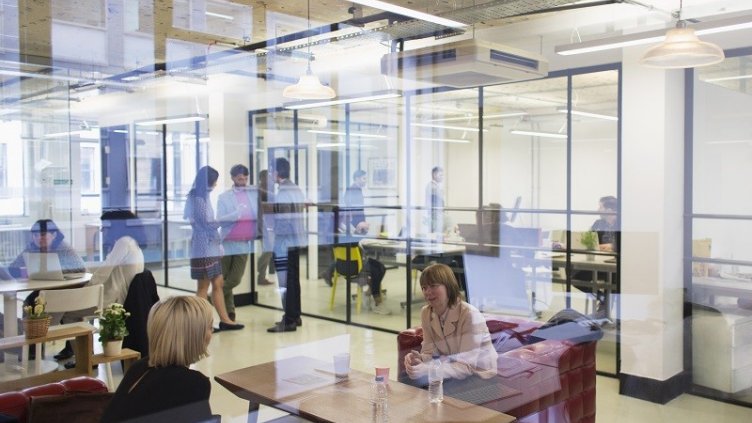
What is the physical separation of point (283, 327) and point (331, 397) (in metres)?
4.01

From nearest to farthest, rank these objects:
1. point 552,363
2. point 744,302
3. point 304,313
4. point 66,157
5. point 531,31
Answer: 1. point 552,363
2. point 744,302
3. point 66,157
4. point 531,31
5. point 304,313

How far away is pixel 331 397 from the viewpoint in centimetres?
302

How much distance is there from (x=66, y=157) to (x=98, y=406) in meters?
3.34

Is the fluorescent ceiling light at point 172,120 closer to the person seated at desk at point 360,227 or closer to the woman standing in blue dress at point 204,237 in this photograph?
the woman standing in blue dress at point 204,237

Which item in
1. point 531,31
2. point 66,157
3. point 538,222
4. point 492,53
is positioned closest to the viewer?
point 492,53

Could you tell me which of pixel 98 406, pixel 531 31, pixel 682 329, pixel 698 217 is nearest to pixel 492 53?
pixel 531 31

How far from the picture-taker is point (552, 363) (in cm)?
371

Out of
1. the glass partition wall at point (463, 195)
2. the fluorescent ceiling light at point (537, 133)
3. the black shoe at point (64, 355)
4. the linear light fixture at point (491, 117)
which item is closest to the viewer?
the black shoe at point (64, 355)

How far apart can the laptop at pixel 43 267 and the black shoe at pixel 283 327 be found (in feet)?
7.35

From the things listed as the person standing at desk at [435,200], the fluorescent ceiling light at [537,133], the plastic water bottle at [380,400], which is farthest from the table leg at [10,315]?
the fluorescent ceiling light at [537,133]

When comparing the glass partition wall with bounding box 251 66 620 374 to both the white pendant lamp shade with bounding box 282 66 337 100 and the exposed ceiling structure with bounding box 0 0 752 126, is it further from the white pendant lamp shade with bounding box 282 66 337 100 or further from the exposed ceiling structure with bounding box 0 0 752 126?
the white pendant lamp shade with bounding box 282 66 337 100

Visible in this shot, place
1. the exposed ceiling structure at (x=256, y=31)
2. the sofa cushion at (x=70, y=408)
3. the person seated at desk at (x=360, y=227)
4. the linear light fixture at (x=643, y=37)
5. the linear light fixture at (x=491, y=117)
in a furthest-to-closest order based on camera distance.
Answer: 1. the linear light fixture at (x=491, y=117)
2. the person seated at desk at (x=360, y=227)
3. the exposed ceiling structure at (x=256, y=31)
4. the linear light fixture at (x=643, y=37)
5. the sofa cushion at (x=70, y=408)

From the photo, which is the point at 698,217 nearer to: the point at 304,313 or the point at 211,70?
the point at 304,313

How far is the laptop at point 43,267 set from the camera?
5094mm
